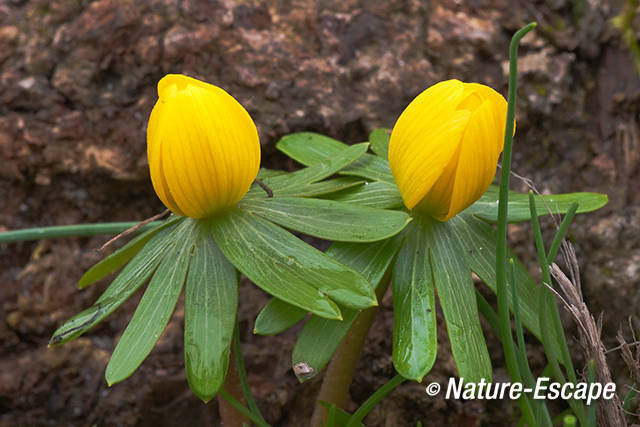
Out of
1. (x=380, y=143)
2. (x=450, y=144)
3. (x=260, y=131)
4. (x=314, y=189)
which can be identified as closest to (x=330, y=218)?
(x=314, y=189)

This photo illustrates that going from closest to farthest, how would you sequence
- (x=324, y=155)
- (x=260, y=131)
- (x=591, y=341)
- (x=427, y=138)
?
(x=591, y=341) → (x=427, y=138) → (x=324, y=155) → (x=260, y=131)

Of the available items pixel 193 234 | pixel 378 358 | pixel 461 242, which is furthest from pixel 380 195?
pixel 378 358

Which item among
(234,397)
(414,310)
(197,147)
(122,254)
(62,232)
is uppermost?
(197,147)

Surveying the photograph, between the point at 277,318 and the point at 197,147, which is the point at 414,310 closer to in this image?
the point at 277,318

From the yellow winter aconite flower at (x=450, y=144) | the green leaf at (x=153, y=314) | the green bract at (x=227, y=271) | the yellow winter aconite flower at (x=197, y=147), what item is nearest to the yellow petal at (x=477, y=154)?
the yellow winter aconite flower at (x=450, y=144)

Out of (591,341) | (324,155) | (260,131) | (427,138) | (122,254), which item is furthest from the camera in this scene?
(260,131)

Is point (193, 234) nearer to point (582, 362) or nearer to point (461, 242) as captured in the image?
point (461, 242)

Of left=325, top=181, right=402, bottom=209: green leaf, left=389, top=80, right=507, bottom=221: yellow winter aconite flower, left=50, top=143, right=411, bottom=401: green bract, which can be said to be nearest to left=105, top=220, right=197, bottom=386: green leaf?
left=50, top=143, right=411, bottom=401: green bract
